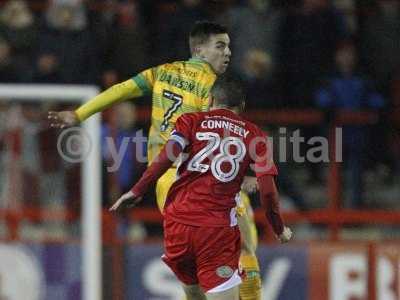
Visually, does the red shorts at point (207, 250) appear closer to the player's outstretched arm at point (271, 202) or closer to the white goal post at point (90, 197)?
the player's outstretched arm at point (271, 202)

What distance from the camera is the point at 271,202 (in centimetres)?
859

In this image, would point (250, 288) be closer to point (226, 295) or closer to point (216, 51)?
point (226, 295)

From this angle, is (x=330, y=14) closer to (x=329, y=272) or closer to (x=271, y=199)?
(x=329, y=272)

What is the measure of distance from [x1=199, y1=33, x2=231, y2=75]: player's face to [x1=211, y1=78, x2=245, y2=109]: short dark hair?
0.75 meters

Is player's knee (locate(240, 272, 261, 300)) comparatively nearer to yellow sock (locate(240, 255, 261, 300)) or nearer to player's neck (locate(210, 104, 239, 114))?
yellow sock (locate(240, 255, 261, 300))

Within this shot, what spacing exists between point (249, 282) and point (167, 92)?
1.51 metres

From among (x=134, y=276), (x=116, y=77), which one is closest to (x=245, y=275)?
(x=134, y=276)

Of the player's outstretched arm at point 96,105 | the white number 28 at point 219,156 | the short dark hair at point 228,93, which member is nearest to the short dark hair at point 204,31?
the player's outstretched arm at point 96,105

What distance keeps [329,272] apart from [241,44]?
2.51 meters

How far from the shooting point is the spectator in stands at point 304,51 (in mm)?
13383

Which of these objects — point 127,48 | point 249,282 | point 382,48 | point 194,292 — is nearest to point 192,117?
point 194,292

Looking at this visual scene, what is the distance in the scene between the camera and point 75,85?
1290cm

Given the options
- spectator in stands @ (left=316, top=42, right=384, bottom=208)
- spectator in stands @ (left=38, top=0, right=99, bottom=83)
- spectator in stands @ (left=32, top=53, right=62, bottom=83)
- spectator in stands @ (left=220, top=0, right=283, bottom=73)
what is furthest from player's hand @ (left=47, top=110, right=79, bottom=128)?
spectator in stands @ (left=220, top=0, right=283, bottom=73)

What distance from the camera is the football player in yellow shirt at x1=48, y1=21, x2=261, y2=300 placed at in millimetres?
9375
